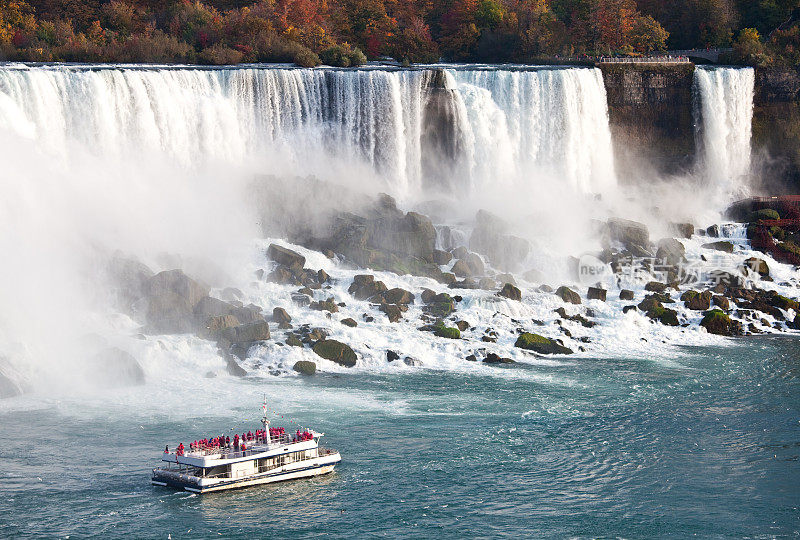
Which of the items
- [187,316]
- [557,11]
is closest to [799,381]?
[187,316]

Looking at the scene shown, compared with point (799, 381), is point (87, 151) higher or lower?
higher

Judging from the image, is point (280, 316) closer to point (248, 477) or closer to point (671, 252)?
point (248, 477)

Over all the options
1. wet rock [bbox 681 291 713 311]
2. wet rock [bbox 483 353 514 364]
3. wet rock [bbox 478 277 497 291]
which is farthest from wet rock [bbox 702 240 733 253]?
wet rock [bbox 483 353 514 364]

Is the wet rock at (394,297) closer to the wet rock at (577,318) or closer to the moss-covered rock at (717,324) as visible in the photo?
the wet rock at (577,318)

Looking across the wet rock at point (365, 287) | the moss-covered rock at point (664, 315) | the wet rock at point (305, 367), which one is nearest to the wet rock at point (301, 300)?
the wet rock at point (365, 287)

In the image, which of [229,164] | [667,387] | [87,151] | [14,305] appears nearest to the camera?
[667,387]

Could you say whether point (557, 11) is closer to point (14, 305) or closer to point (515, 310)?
point (515, 310)

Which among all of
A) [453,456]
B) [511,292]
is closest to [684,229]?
[511,292]
